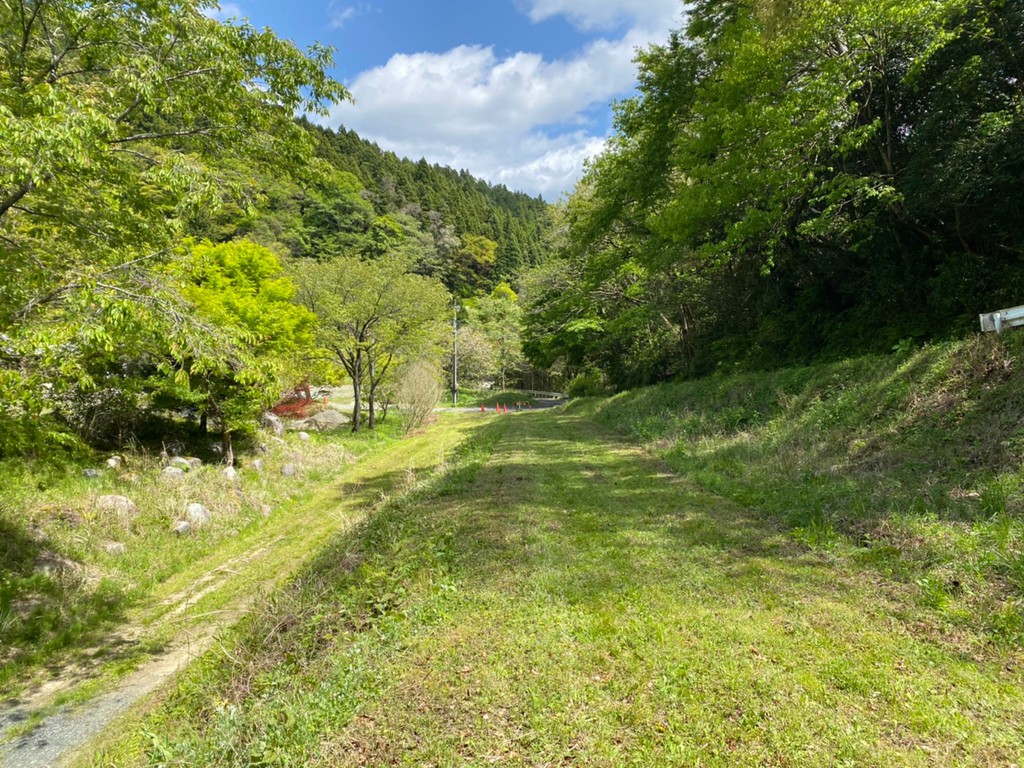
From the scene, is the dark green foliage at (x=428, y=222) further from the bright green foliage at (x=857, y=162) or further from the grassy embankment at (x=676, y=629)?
the grassy embankment at (x=676, y=629)

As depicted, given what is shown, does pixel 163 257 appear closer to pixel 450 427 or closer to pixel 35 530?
pixel 35 530

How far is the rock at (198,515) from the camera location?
8.86m

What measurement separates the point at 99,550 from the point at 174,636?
2.52 meters

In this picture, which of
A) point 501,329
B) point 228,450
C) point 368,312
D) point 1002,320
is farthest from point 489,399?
point 1002,320

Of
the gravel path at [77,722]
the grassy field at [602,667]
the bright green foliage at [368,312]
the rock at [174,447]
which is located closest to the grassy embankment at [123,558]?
the gravel path at [77,722]

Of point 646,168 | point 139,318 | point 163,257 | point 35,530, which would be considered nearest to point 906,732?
point 139,318

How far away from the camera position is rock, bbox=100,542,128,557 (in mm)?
7359

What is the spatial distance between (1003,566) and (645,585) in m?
2.69

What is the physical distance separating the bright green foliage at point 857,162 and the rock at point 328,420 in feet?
53.3

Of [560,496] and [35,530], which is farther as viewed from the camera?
[560,496]

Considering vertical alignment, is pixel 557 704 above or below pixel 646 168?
below

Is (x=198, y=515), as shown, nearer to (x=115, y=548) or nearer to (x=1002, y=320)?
(x=115, y=548)

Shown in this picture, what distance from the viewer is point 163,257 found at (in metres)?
5.57

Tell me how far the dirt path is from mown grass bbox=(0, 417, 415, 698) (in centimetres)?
11
